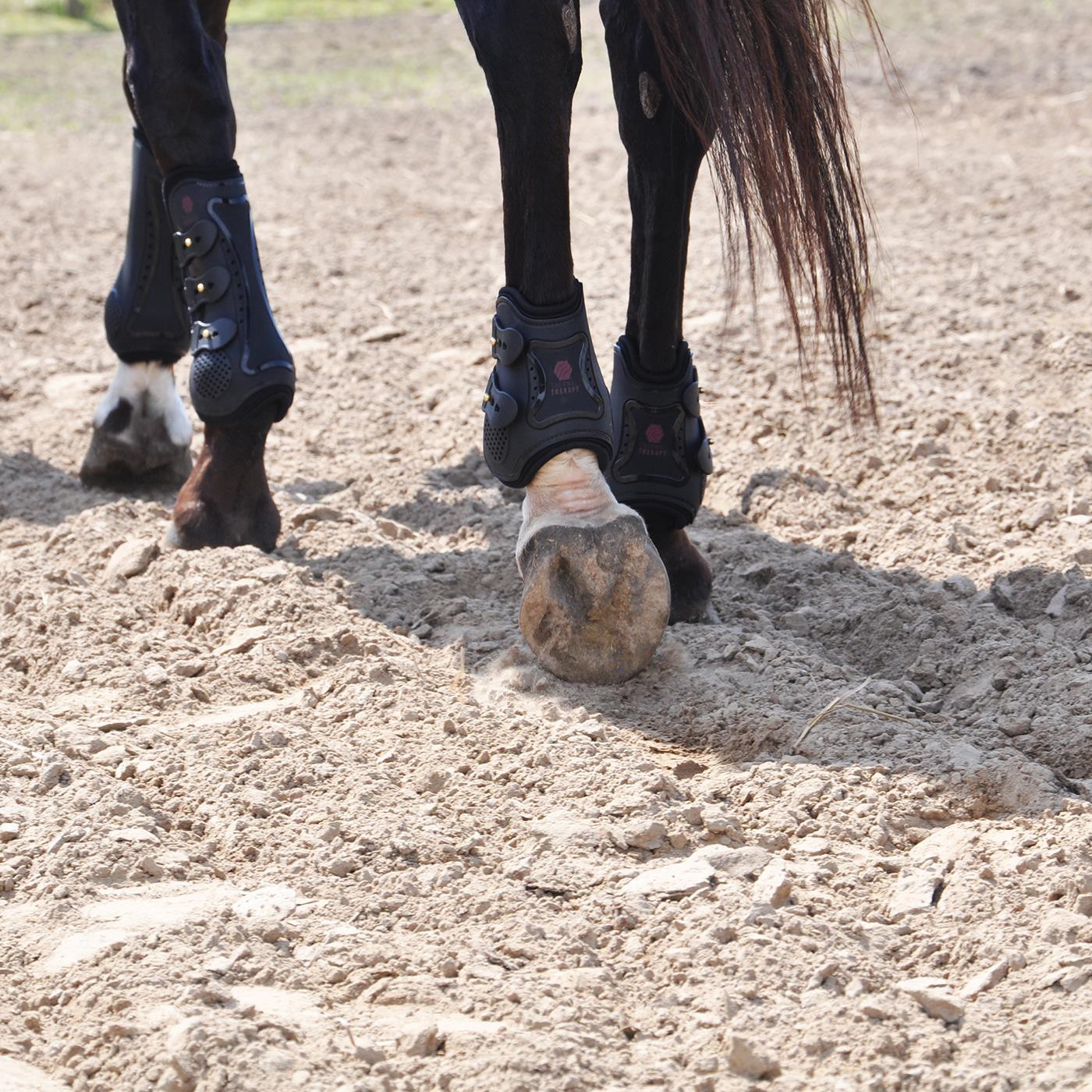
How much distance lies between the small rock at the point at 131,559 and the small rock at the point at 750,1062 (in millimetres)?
1407

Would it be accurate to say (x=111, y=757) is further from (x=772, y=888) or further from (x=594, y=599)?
(x=772, y=888)

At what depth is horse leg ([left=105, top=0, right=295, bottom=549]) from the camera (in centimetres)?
224

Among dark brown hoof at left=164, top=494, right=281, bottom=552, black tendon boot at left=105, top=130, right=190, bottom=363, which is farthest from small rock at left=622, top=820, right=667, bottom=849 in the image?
black tendon boot at left=105, top=130, right=190, bottom=363

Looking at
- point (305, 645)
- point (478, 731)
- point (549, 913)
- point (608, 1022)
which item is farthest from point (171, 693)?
point (608, 1022)

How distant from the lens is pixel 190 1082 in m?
1.17

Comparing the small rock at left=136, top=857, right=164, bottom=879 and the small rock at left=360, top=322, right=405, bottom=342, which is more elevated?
the small rock at left=360, top=322, right=405, bottom=342

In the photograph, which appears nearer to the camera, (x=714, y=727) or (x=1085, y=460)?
(x=714, y=727)

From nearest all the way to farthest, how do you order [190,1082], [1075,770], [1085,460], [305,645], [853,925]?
[190,1082] < [853,925] < [1075,770] < [305,645] < [1085,460]

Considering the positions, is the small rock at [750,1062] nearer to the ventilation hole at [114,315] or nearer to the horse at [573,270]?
the horse at [573,270]

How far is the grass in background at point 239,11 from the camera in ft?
33.2

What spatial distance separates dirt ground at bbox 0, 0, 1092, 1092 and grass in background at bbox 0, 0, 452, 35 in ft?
24.4

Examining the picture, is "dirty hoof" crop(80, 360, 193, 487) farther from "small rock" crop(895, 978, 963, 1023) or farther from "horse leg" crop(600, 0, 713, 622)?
"small rock" crop(895, 978, 963, 1023)

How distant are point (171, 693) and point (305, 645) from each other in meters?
0.19

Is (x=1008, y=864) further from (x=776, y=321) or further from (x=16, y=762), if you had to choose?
(x=776, y=321)
